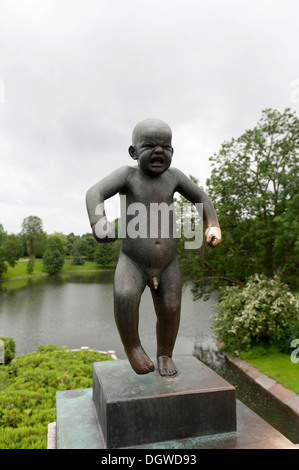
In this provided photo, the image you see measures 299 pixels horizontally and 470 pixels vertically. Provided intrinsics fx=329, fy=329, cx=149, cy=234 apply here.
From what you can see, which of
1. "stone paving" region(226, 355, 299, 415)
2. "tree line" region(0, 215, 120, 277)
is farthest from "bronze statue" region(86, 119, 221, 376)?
"tree line" region(0, 215, 120, 277)

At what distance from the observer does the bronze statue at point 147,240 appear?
259 centimetres

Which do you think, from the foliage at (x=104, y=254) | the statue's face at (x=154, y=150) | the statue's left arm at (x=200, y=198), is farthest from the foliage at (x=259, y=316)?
the foliage at (x=104, y=254)

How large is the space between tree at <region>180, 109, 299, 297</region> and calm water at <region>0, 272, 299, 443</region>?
8.70 feet

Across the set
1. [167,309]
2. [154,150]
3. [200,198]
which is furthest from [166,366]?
[154,150]

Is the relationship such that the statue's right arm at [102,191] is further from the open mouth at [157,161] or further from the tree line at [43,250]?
the tree line at [43,250]

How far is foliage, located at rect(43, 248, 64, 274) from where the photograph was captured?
35.5m

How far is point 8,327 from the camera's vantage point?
1431 cm

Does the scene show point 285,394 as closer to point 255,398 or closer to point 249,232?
point 255,398

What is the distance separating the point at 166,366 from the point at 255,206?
8.68 m

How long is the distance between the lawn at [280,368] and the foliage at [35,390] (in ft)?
14.3

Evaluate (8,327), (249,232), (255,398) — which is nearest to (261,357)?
(255,398)

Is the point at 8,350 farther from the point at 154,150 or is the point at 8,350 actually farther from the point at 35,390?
the point at 154,150
